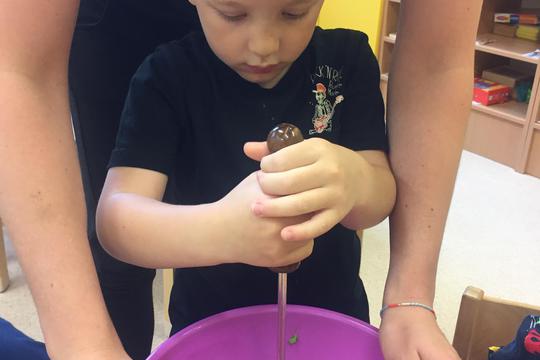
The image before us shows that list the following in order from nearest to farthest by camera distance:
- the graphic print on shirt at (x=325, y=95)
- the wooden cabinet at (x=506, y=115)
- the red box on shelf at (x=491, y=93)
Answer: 1. the graphic print on shirt at (x=325, y=95)
2. the wooden cabinet at (x=506, y=115)
3. the red box on shelf at (x=491, y=93)

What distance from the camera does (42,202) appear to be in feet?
1.66

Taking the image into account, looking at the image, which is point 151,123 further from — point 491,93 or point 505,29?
point 505,29

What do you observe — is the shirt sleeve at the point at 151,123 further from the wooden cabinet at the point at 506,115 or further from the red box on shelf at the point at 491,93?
the red box on shelf at the point at 491,93

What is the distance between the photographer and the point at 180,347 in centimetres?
61

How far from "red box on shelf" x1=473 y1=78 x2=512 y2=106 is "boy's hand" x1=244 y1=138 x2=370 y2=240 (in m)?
2.06

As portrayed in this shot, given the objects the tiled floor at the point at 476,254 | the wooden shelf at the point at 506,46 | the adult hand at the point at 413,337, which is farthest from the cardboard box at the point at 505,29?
the adult hand at the point at 413,337

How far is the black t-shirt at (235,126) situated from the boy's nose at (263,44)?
0.12 meters

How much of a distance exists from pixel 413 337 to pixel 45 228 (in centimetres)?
37

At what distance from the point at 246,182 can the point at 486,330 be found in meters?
→ 0.45

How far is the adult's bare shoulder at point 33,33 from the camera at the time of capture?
Result: 0.50 meters

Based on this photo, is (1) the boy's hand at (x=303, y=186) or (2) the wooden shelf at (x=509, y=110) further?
(2) the wooden shelf at (x=509, y=110)

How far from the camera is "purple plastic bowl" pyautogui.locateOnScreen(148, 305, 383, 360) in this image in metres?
0.63

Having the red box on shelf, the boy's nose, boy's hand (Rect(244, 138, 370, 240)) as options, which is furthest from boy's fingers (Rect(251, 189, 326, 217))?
the red box on shelf

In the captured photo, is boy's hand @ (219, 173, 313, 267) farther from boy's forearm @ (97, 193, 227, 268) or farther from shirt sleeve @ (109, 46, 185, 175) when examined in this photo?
shirt sleeve @ (109, 46, 185, 175)
